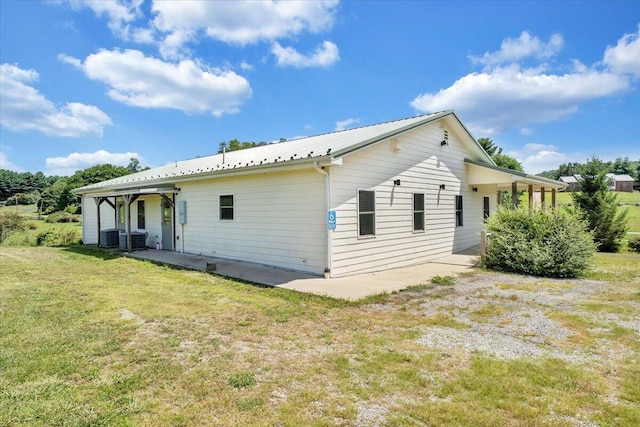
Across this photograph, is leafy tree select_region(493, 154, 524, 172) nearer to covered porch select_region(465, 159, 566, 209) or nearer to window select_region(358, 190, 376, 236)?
covered porch select_region(465, 159, 566, 209)

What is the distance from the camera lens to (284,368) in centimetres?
352

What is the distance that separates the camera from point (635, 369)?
3451 millimetres

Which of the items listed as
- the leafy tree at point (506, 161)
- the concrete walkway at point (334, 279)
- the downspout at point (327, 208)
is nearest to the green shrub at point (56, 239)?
the concrete walkway at point (334, 279)

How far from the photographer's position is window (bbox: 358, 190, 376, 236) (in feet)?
28.6

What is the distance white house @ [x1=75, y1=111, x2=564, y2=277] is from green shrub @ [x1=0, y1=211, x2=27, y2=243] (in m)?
7.77

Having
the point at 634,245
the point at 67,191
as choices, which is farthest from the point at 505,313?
the point at 67,191

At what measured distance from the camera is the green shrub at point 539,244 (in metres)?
8.51

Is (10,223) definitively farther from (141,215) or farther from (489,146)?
(489,146)

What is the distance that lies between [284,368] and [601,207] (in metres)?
16.8

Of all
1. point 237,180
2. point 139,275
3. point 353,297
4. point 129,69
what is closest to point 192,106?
point 129,69

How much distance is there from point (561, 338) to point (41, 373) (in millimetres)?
5945

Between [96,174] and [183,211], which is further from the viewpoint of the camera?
[96,174]

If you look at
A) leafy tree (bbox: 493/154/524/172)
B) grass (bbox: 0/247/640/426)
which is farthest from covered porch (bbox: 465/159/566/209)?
leafy tree (bbox: 493/154/524/172)

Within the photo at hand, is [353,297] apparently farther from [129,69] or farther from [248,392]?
[129,69]
